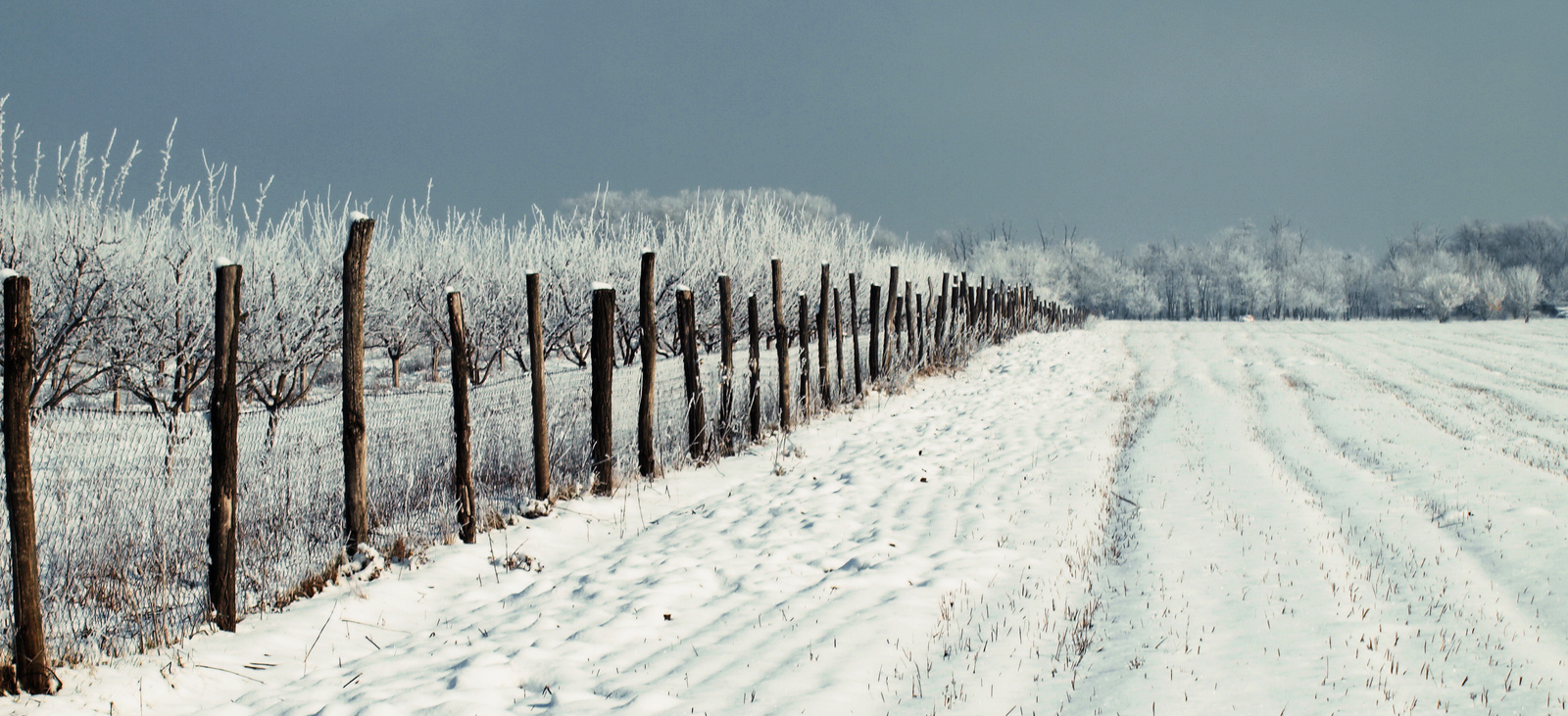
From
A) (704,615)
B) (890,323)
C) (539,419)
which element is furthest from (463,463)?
(890,323)

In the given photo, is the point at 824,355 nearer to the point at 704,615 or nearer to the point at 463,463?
the point at 463,463

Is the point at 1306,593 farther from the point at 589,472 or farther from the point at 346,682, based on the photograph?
the point at 589,472

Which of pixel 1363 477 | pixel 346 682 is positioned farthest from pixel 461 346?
pixel 1363 477

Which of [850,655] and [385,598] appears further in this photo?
[385,598]

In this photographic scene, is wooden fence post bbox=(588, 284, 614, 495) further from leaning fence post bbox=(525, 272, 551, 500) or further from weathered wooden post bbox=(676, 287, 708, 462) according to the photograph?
weathered wooden post bbox=(676, 287, 708, 462)

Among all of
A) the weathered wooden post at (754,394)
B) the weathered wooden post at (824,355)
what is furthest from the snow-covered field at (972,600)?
the weathered wooden post at (824,355)

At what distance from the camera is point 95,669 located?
10.3 feet

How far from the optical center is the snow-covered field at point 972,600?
3.02m

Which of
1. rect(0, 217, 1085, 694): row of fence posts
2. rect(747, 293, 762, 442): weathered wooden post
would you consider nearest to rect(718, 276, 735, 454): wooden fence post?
rect(0, 217, 1085, 694): row of fence posts

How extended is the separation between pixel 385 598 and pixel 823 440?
4.93 meters

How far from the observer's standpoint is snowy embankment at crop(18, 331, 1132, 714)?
3076 mm

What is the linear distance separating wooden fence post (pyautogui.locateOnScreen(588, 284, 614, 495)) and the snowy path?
3534 millimetres

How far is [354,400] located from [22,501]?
60.3 inches

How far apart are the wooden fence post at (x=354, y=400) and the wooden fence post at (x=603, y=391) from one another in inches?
70.9
